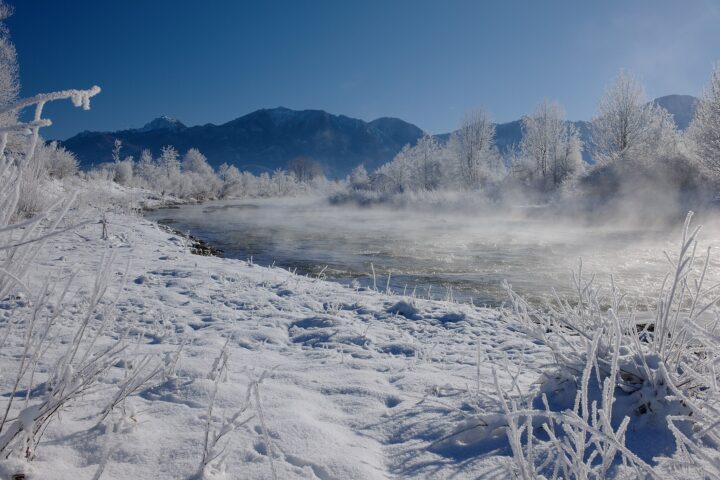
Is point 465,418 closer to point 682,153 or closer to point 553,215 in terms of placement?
point 553,215

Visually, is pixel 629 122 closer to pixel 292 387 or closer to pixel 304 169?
pixel 292 387

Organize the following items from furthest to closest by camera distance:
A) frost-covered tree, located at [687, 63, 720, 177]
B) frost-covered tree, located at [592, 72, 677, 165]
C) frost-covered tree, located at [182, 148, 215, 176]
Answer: frost-covered tree, located at [182, 148, 215, 176] < frost-covered tree, located at [592, 72, 677, 165] < frost-covered tree, located at [687, 63, 720, 177]

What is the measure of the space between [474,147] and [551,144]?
25.5 feet

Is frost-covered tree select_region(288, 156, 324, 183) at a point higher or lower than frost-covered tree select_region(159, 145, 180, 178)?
higher

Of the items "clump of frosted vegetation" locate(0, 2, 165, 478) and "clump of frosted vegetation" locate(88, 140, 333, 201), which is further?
"clump of frosted vegetation" locate(88, 140, 333, 201)

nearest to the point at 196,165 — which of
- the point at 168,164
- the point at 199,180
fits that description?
the point at 168,164

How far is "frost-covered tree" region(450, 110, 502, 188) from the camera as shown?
44.9 metres

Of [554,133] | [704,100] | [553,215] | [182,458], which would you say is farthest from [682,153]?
[182,458]

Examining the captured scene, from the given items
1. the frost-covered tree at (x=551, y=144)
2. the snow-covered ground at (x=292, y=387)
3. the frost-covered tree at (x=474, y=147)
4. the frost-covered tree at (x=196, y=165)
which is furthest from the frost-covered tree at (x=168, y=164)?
the snow-covered ground at (x=292, y=387)

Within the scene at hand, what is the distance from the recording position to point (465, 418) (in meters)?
2.25

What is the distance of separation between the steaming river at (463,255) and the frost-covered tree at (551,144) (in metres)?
22.1

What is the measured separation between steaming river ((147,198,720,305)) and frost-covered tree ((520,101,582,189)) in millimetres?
22101

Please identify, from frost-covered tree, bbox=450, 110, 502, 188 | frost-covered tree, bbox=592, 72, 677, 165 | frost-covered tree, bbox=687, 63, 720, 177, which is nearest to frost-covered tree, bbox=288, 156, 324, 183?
frost-covered tree, bbox=450, 110, 502, 188

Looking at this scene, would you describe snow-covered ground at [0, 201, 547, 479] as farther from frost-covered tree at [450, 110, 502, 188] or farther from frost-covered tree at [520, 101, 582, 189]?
frost-covered tree at [450, 110, 502, 188]
